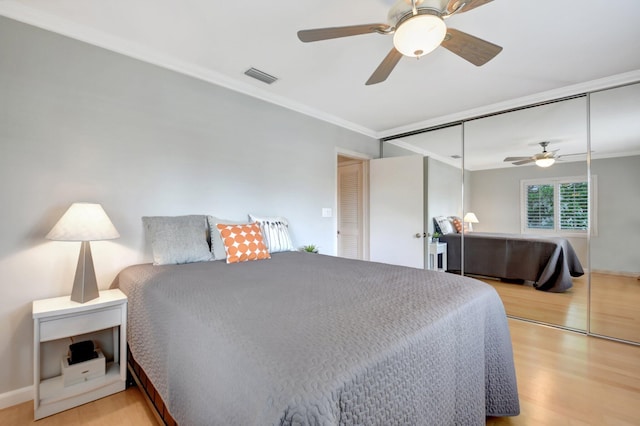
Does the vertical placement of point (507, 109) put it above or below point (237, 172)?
above

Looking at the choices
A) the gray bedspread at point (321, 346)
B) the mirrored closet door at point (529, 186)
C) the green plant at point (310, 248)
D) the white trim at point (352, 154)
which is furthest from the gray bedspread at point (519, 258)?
the gray bedspread at point (321, 346)

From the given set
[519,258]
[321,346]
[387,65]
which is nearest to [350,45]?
[387,65]

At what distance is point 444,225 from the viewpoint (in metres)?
3.63

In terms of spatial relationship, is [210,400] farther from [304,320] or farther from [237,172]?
[237,172]

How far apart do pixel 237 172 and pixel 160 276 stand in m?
1.32

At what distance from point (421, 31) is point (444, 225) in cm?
272

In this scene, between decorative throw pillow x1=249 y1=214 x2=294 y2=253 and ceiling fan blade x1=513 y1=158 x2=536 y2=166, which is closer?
decorative throw pillow x1=249 y1=214 x2=294 y2=253

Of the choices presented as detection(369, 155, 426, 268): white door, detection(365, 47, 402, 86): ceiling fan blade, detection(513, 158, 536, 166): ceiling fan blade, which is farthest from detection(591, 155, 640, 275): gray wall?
detection(365, 47, 402, 86): ceiling fan blade

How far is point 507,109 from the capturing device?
3102 millimetres

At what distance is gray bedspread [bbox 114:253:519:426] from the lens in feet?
2.29

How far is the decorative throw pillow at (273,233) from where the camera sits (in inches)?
103

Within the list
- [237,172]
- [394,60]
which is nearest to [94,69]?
[237,172]

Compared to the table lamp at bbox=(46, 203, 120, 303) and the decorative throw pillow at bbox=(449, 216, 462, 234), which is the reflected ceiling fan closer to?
the decorative throw pillow at bbox=(449, 216, 462, 234)

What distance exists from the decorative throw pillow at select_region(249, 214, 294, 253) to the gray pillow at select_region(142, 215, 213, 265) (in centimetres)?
56
